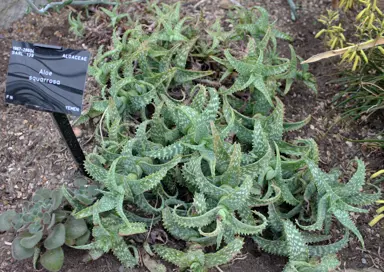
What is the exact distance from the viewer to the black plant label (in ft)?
4.81

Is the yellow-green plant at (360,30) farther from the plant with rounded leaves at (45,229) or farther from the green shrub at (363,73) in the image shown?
the plant with rounded leaves at (45,229)

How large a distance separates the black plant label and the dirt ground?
0.47m

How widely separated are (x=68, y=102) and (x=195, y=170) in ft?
1.60

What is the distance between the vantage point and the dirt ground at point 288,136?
1.66 m

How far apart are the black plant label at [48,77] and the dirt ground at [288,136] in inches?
18.5

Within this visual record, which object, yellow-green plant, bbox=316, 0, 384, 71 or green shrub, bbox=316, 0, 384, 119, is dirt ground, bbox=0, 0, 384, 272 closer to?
green shrub, bbox=316, 0, 384, 119

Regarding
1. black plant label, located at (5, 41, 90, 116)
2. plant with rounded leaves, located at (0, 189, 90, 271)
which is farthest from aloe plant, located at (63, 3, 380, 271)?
black plant label, located at (5, 41, 90, 116)

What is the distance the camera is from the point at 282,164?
5.54 ft

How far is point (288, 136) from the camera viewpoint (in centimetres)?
207

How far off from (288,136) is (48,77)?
113 centimetres

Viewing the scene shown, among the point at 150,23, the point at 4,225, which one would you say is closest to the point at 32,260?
the point at 4,225

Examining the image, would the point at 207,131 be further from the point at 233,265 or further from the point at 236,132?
the point at 233,265

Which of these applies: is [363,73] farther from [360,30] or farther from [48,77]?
[48,77]

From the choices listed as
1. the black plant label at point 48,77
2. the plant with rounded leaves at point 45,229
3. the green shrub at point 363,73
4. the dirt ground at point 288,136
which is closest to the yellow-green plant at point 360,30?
the green shrub at point 363,73
